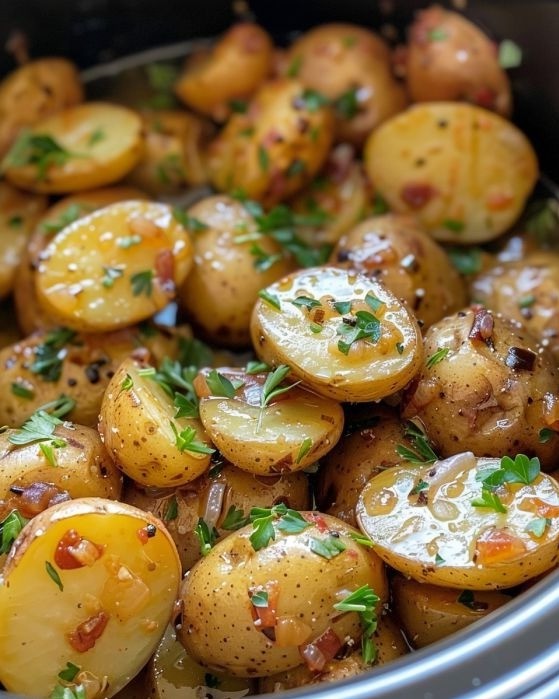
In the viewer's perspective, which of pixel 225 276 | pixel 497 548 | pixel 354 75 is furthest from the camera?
pixel 354 75

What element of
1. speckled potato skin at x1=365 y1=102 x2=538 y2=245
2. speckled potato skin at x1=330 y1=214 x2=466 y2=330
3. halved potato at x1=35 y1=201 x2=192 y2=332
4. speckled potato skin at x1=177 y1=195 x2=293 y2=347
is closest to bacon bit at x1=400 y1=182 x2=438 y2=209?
speckled potato skin at x1=365 y1=102 x2=538 y2=245

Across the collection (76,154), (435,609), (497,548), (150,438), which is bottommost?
(435,609)

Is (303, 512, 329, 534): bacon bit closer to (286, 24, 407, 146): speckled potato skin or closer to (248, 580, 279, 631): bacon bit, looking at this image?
(248, 580, 279, 631): bacon bit

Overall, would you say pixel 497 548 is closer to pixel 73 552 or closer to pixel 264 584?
pixel 264 584

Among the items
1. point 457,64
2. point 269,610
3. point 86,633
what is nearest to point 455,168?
point 457,64

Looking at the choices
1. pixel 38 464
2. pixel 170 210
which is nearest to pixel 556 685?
pixel 38 464
